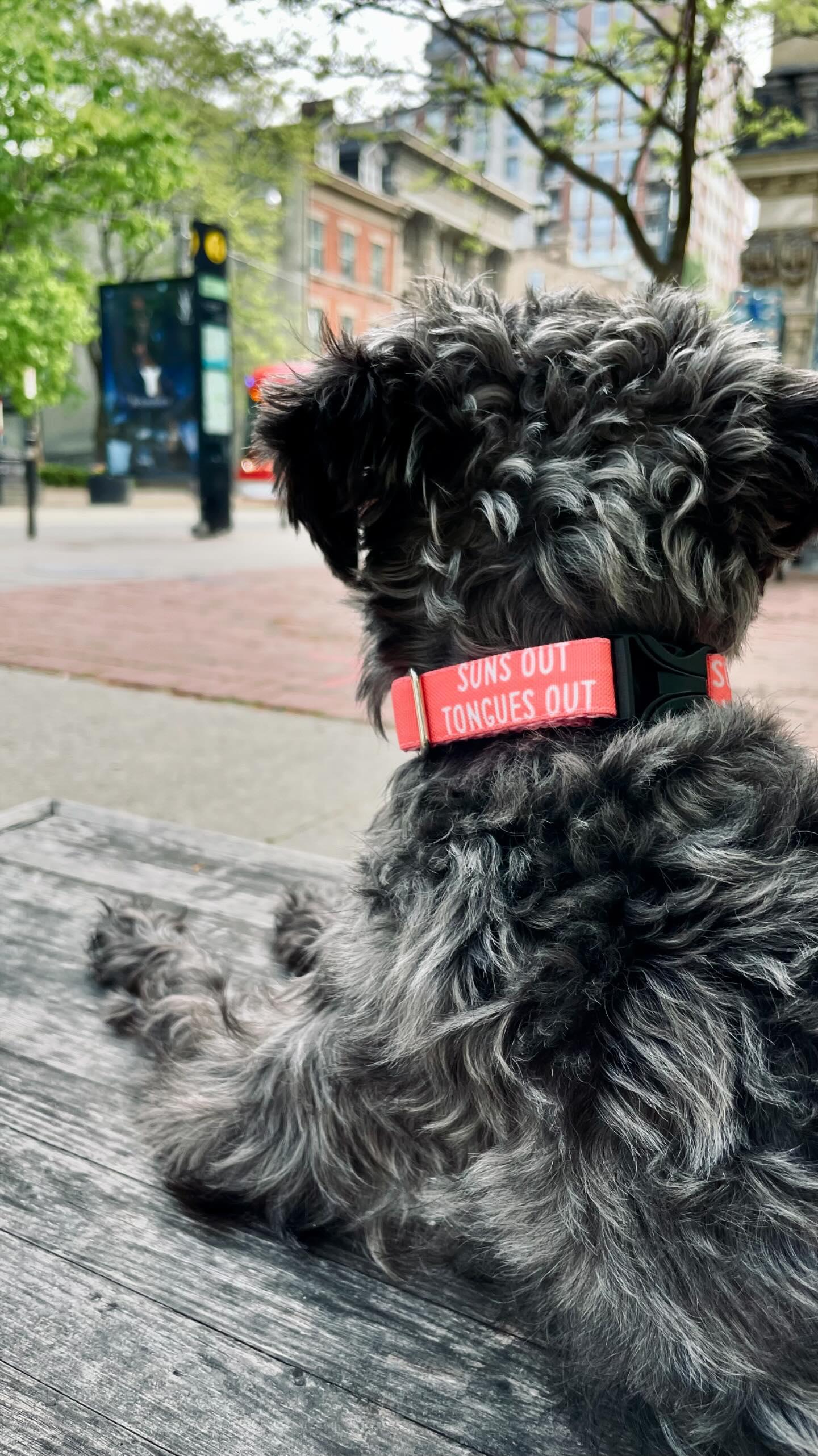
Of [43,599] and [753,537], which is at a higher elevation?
[753,537]

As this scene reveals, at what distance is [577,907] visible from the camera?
1224mm

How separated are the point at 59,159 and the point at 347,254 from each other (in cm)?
2311

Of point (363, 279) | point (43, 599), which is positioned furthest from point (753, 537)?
point (363, 279)

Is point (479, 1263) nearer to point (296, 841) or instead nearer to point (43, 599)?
point (296, 841)

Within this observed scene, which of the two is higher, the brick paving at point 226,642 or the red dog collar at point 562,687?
the red dog collar at point 562,687

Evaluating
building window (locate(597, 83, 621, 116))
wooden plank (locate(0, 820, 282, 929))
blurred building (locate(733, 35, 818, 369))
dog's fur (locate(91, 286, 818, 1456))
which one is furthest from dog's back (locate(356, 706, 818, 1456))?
blurred building (locate(733, 35, 818, 369))

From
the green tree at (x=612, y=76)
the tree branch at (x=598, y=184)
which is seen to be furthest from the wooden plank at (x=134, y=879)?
the tree branch at (x=598, y=184)

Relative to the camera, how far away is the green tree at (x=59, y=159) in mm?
21438

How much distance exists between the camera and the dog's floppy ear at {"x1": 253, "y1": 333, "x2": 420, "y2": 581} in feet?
4.58

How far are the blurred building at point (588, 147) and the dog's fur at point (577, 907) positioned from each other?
21.7 ft

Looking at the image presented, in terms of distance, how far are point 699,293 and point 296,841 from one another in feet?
10.4

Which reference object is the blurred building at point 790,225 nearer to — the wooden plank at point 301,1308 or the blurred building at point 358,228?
the blurred building at point 358,228

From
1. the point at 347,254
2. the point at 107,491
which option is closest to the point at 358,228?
the point at 347,254

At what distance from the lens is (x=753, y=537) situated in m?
1.47
